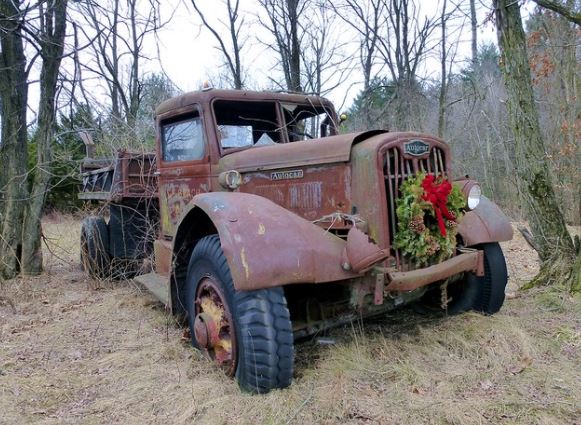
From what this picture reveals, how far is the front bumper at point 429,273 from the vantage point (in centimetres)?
305

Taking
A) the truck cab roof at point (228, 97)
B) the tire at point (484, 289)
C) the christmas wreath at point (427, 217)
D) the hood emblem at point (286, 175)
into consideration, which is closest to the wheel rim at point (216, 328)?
the hood emblem at point (286, 175)

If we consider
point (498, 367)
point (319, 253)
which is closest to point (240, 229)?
point (319, 253)

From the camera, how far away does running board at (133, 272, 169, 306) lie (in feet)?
14.2

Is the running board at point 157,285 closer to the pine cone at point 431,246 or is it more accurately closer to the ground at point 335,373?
the ground at point 335,373

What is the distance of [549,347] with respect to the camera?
355cm

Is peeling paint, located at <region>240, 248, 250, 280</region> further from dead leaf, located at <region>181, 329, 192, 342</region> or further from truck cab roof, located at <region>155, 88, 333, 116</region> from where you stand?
truck cab roof, located at <region>155, 88, 333, 116</region>

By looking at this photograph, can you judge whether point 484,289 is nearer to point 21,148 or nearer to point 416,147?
point 416,147

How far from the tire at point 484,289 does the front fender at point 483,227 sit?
0.56ft

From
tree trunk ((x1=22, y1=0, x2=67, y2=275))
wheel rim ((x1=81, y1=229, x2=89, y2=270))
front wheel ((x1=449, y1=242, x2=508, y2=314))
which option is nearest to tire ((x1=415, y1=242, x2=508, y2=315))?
front wheel ((x1=449, y1=242, x2=508, y2=314))

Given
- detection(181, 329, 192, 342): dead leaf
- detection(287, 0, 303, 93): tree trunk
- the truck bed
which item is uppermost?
detection(287, 0, 303, 93): tree trunk

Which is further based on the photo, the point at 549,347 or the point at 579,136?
the point at 579,136

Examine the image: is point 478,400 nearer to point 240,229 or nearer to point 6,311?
point 240,229

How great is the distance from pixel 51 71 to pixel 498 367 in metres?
6.50

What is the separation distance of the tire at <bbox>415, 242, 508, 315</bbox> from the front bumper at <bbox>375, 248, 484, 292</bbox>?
2.06 ft
